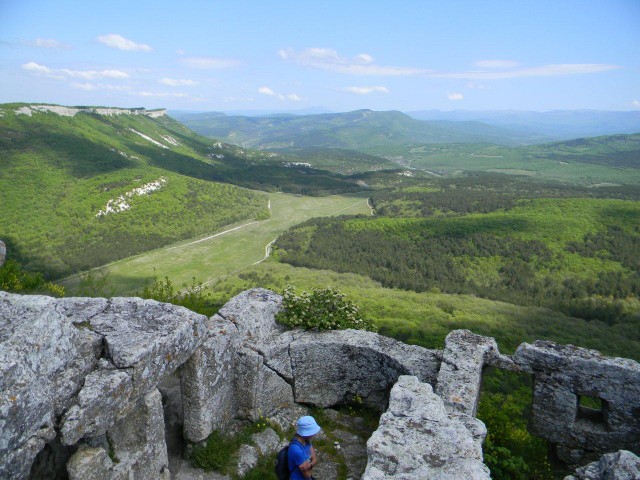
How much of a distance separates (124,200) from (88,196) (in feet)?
20.1

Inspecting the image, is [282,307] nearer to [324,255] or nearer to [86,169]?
[324,255]

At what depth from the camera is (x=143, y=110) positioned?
19412 centimetres

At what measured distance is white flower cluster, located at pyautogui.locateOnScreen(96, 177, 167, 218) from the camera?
76500 mm

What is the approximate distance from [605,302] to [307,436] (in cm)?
5194

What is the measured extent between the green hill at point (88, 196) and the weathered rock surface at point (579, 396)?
5327 centimetres

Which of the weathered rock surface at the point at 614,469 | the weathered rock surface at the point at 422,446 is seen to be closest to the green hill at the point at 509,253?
the weathered rock surface at the point at 614,469

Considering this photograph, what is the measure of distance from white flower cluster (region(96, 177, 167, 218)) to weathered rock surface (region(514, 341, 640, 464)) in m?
79.7

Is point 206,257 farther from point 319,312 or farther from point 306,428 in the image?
point 306,428

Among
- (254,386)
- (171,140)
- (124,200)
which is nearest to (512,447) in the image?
(254,386)

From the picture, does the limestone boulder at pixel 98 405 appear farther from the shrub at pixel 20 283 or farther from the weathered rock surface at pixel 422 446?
the shrub at pixel 20 283

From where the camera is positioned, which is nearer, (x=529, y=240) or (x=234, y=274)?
(x=234, y=274)

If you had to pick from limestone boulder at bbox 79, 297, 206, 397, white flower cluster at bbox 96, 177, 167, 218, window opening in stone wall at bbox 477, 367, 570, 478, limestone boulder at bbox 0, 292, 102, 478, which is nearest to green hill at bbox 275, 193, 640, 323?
white flower cluster at bbox 96, 177, 167, 218

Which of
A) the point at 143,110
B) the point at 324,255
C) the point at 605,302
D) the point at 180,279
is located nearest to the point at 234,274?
the point at 180,279

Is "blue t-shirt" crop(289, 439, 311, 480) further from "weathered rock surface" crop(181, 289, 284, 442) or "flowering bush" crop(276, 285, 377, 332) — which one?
"flowering bush" crop(276, 285, 377, 332)
